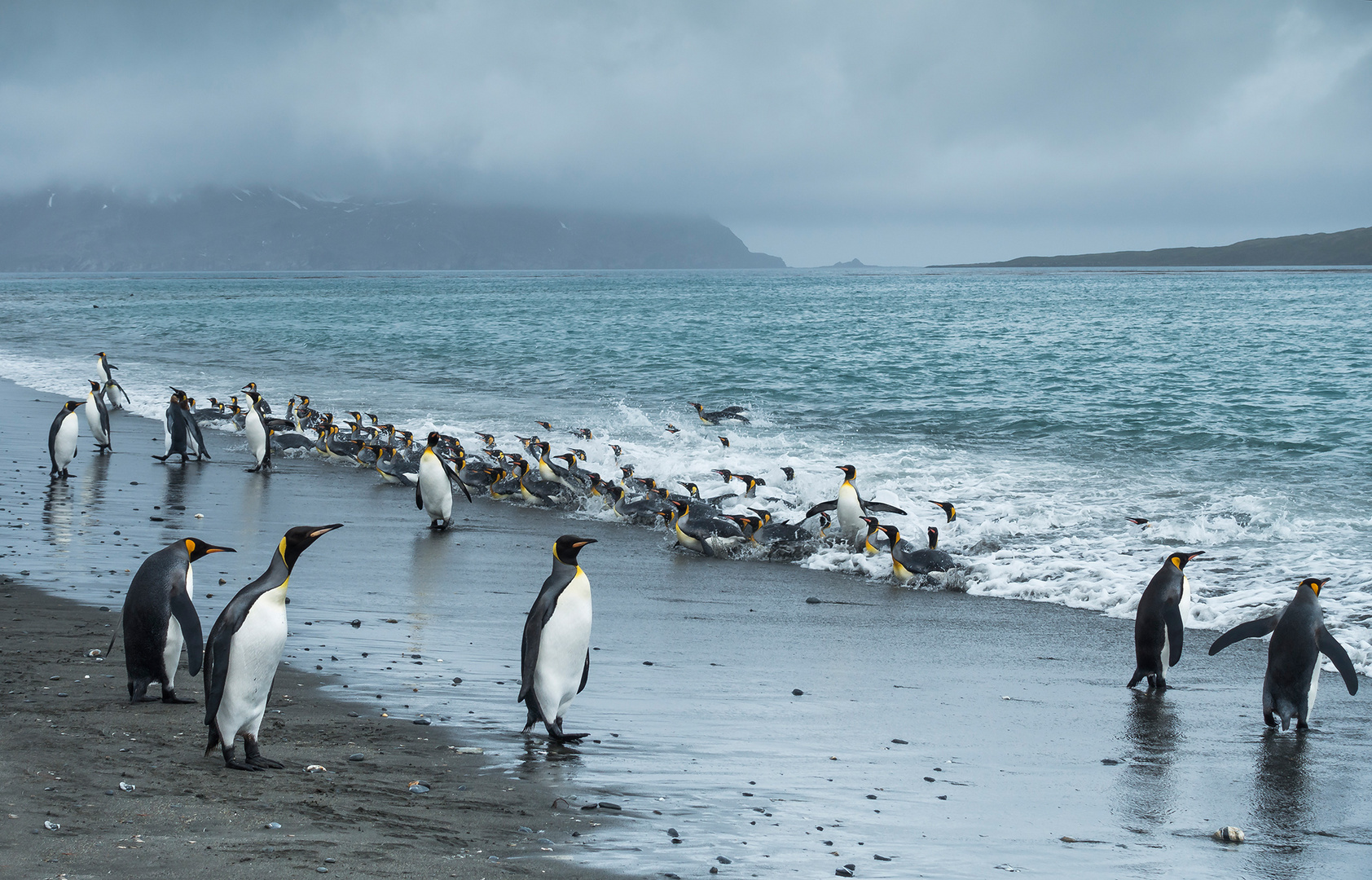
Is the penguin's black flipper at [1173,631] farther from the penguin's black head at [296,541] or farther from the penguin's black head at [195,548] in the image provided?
the penguin's black head at [195,548]

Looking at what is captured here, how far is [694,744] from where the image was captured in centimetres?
470

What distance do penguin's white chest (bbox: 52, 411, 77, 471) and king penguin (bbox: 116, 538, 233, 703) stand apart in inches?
295

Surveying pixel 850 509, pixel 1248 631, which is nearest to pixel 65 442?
pixel 850 509

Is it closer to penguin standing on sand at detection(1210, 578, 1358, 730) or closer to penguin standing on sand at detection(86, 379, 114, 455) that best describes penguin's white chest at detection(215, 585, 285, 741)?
penguin standing on sand at detection(1210, 578, 1358, 730)

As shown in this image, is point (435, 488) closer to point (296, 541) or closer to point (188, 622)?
point (188, 622)

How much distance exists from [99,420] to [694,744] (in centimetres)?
1161

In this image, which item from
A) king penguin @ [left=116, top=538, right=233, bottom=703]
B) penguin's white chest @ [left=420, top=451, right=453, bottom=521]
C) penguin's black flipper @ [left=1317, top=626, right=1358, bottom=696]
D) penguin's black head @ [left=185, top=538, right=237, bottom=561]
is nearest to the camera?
king penguin @ [left=116, top=538, right=233, bottom=703]

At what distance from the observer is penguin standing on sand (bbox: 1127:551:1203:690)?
19.2 feet

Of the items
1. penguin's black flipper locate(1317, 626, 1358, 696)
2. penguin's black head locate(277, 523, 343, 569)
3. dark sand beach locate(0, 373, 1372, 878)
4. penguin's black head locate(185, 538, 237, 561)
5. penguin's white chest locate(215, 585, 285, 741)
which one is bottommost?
dark sand beach locate(0, 373, 1372, 878)

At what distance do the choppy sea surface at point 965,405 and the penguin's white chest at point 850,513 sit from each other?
630 mm

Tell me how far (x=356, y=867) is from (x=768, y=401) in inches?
732

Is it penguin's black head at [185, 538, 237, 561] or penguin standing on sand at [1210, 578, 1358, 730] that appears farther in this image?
penguin standing on sand at [1210, 578, 1358, 730]

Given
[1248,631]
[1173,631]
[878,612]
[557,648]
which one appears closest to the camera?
[557,648]

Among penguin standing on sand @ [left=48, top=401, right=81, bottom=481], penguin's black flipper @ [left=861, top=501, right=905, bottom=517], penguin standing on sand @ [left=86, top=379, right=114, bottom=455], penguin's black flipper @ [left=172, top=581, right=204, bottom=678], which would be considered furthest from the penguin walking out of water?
penguin standing on sand @ [left=86, top=379, right=114, bottom=455]
